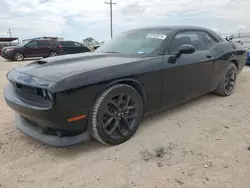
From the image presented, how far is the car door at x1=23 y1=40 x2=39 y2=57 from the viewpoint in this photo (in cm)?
1480

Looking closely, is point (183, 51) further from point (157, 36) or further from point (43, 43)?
point (43, 43)

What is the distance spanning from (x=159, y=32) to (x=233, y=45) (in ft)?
6.84

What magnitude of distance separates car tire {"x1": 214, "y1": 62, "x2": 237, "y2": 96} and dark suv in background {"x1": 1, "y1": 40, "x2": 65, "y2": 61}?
13.2m

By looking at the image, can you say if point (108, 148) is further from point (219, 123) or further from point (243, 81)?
point (243, 81)

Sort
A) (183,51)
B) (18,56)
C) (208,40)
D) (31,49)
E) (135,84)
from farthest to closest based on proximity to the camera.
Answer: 1. (31,49)
2. (18,56)
3. (208,40)
4. (183,51)
5. (135,84)

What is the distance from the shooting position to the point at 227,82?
15.4 feet

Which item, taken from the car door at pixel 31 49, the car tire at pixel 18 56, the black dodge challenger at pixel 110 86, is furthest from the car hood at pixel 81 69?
the car door at pixel 31 49

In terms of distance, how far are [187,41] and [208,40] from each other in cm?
72

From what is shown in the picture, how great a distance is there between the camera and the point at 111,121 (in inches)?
105

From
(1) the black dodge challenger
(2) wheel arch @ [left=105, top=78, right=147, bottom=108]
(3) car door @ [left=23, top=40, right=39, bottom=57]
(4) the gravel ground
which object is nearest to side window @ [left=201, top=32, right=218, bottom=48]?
(1) the black dodge challenger

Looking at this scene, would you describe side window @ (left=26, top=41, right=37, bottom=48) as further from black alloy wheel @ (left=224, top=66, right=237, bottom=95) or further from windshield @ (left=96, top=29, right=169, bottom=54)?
black alloy wheel @ (left=224, top=66, right=237, bottom=95)

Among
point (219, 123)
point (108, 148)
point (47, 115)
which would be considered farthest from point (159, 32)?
point (47, 115)

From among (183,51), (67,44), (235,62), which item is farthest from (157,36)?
(67,44)

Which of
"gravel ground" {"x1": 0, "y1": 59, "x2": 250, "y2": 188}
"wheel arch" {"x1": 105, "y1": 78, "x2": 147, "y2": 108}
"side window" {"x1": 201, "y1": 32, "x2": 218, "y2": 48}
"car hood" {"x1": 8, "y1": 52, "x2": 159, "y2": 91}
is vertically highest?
"side window" {"x1": 201, "y1": 32, "x2": 218, "y2": 48}
